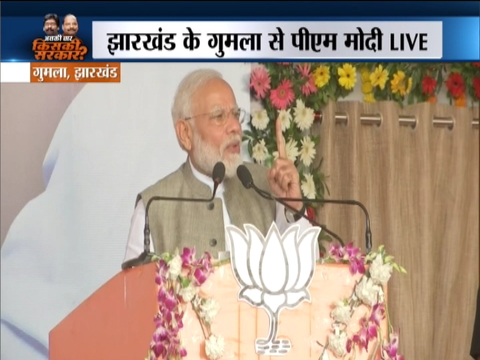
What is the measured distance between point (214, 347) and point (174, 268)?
29 cm

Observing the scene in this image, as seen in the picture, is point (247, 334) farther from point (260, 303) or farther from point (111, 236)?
point (111, 236)

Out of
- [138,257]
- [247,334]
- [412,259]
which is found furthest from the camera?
[412,259]

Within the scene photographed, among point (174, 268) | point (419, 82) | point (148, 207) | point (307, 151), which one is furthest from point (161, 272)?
point (419, 82)

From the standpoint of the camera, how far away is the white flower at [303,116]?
3.75 metres

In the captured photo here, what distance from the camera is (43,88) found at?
3711mm

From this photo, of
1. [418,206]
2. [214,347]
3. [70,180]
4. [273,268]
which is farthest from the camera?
[418,206]

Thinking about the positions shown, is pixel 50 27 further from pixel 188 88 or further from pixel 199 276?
pixel 199 276

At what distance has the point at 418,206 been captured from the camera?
154 inches

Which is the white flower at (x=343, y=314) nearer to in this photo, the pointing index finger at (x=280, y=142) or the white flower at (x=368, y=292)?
the white flower at (x=368, y=292)

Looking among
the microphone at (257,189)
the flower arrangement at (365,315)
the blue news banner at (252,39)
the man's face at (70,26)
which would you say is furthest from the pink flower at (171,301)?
the man's face at (70,26)

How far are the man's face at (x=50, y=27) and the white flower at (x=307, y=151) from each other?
1063 millimetres

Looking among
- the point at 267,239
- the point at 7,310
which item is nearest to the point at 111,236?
the point at 7,310

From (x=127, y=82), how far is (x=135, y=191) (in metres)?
0.42

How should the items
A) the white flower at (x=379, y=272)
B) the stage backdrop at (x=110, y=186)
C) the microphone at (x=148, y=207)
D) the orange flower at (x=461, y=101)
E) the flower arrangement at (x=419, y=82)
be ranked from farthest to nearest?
the orange flower at (x=461, y=101) → the flower arrangement at (x=419, y=82) → the stage backdrop at (x=110, y=186) → the microphone at (x=148, y=207) → the white flower at (x=379, y=272)
